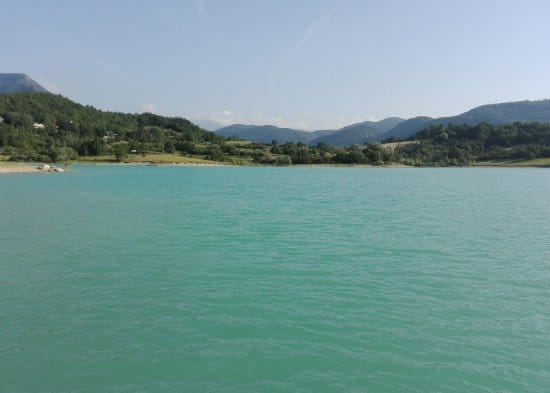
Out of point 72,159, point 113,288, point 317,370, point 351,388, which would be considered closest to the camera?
point 351,388

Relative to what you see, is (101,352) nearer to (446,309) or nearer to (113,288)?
(113,288)

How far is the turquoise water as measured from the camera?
40.6ft

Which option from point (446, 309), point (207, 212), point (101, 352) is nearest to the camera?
point (101, 352)

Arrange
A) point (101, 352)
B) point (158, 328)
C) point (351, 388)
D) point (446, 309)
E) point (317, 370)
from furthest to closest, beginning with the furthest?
1. point (446, 309)
2. point (158, 328)
3. point (101, 352)
4. point (317, 370)
5. point (351, 388)

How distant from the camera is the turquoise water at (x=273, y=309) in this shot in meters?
12.4

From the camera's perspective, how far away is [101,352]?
13562 mm

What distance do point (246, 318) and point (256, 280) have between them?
4671 millimetres

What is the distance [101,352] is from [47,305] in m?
5.41

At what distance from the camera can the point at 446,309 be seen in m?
17.4

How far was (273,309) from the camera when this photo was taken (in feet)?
56.4

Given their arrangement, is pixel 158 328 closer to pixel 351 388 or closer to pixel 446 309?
pixel 351 388

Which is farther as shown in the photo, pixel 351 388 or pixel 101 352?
pixel 101 352

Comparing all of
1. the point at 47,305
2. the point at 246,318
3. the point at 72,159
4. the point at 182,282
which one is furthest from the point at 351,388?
the point at 72,159

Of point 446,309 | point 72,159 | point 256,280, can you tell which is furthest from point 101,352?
point 72,159
